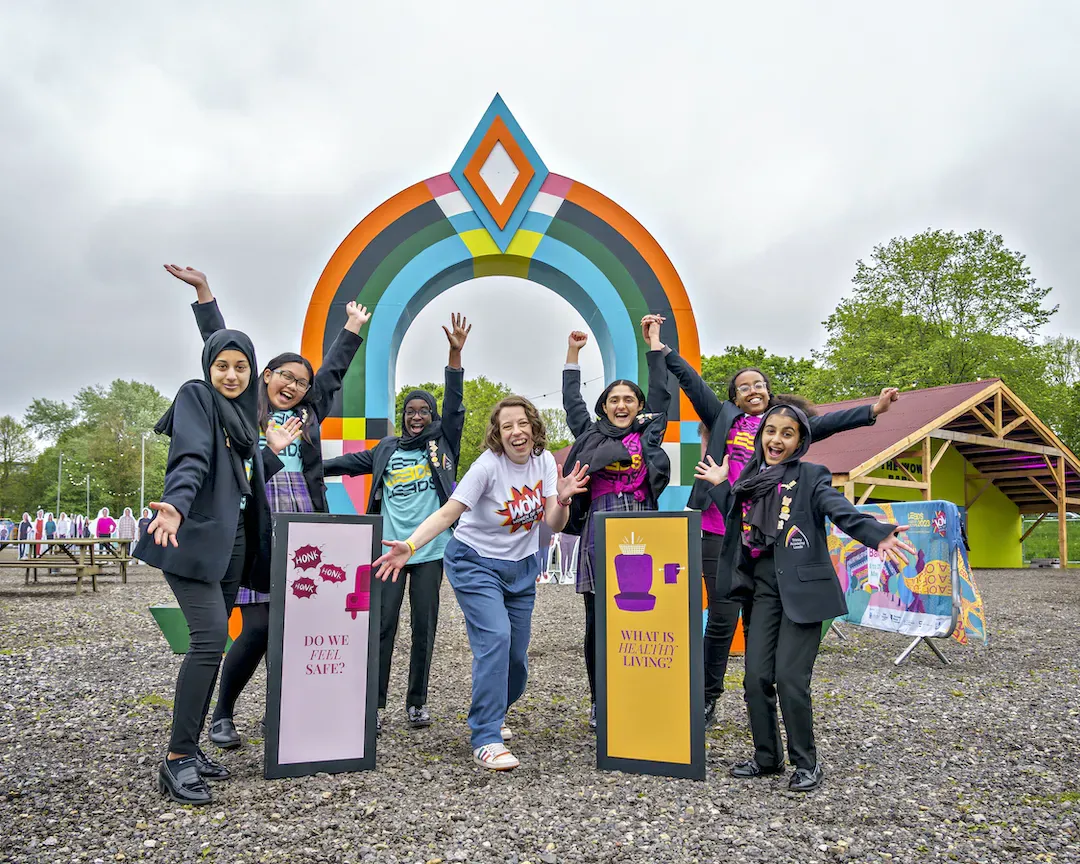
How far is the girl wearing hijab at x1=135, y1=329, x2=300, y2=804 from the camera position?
2961 millimetres

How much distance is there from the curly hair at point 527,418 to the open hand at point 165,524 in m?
1.41

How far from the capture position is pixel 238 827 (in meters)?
2.74

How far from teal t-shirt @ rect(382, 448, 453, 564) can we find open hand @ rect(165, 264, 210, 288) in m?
1.33

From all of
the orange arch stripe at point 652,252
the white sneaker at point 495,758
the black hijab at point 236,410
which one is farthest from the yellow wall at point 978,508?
the black hijab at point 236,410

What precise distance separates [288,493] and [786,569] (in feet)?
7.84

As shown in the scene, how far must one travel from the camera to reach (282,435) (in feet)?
12.4

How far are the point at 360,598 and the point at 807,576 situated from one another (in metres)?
1.91

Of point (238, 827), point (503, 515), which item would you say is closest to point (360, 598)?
point (503, 515)

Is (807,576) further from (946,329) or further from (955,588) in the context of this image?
(946,329)

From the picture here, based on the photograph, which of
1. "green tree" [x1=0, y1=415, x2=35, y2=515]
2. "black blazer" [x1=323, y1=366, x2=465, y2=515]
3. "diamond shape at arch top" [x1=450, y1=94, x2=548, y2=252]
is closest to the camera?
"black blazer" [x1=323, y1=366, x2=465, y2=515]

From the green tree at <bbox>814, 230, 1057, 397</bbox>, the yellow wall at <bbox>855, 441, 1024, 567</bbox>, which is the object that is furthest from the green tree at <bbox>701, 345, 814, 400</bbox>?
the yellow wall at <bbox>855, 441, 1024, 567</bbox>

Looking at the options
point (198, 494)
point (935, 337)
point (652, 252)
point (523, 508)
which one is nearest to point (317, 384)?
point (198, 494)

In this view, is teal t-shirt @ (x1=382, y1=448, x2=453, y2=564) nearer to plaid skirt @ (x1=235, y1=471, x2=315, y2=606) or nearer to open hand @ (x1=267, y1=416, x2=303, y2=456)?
plaid skirt @ (x1=235, y1=471, x2=315, y2=606)

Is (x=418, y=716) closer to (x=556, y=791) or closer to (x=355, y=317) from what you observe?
(x=556, y=791)
